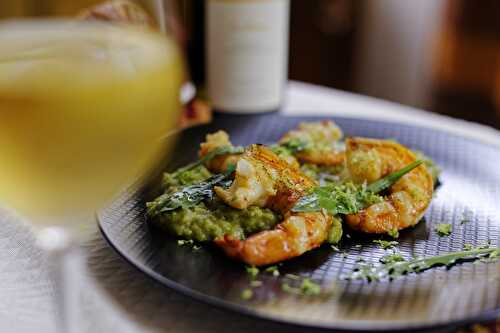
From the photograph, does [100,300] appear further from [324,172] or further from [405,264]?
[324,172]

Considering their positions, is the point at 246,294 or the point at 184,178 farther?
the point at 184,178

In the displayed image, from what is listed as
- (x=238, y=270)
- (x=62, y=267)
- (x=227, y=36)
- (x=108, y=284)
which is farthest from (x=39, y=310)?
(x=227, y=36)

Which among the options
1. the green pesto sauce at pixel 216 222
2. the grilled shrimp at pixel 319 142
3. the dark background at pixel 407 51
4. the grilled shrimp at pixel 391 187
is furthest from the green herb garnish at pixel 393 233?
the dark background at pixel 407 51

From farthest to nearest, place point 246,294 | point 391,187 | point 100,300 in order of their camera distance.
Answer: point 391,187
point 100,300
point 246,294

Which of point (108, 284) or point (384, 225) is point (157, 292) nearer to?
point (108, 284)

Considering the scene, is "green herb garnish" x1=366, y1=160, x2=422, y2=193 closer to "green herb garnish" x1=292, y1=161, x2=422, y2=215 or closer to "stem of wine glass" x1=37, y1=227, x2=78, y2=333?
"green herb garnish" x1=292, y1=161, x2=422, y2=215

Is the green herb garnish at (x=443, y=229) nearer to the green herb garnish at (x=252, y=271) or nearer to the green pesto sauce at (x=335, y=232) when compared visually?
the green pesto sauce at (x=335, y=232)

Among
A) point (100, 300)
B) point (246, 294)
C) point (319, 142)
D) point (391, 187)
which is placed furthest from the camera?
point (319, 142)

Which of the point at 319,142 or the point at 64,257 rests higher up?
the point at 64,257

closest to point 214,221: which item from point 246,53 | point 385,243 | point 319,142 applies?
point 385,243
